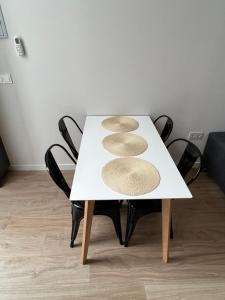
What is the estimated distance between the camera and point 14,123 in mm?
2049

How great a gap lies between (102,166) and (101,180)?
0.14 m

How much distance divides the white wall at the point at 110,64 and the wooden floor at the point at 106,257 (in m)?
0.80

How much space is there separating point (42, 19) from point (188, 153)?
1.56m

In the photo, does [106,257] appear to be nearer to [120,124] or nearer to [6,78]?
[120,124]

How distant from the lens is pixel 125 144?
1.49 meters

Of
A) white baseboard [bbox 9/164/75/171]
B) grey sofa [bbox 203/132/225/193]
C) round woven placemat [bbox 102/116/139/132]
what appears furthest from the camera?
white baseboard [bbox 9/164/75/171]

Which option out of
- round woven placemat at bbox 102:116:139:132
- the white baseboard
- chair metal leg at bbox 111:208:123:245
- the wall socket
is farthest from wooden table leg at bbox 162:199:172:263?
the white baseboard

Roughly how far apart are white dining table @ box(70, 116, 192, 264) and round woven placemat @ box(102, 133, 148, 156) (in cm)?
4

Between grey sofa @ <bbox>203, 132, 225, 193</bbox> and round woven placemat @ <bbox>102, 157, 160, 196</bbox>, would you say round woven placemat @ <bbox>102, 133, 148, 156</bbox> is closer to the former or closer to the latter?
round woven placemat @ <bbox>102, 157, 160, 196</bbox>

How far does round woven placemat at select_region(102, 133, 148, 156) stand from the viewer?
1406mm

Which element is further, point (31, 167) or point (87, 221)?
point (31, 167)

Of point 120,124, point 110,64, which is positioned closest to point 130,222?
point 120,124

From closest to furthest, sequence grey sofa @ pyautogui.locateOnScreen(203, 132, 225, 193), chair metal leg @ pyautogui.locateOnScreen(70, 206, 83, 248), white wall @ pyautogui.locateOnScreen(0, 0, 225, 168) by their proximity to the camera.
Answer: chair metal leg @ pyautogui.locateOnScreen(70, 206, 83, 248) → white wall @ pyautogui.locateOnScreen(0, 0, 225, 168) → grey sofa @ pyautogui.locateOnScreen(203, 132, 225, 193)

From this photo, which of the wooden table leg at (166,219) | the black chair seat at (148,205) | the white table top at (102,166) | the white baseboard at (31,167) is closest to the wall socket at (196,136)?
the white table top at (102,166)
